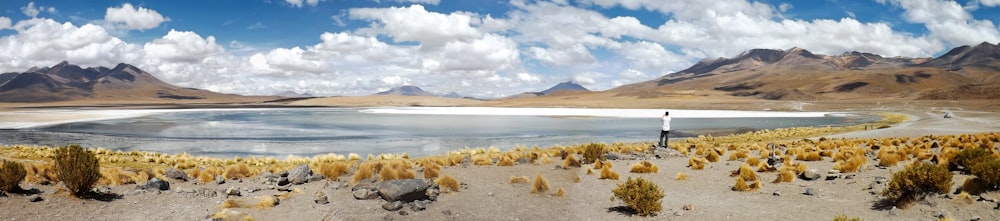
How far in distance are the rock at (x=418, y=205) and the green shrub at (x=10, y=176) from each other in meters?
6.11

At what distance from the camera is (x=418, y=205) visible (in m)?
9.58

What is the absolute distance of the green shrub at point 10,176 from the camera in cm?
935

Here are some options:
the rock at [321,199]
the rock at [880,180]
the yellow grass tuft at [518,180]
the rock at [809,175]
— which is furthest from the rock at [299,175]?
the rock at [880,180]

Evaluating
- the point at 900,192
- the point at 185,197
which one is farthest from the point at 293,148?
the point at 900,192

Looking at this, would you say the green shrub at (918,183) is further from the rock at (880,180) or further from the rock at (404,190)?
the rock at (404,190)

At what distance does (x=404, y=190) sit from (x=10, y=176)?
596 cm

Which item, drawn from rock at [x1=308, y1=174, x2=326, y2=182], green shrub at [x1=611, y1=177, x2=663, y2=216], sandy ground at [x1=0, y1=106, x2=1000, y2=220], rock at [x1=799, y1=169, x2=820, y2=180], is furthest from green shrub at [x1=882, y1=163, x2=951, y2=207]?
rock at [x1=308, y1=174, x2=326, y2=182]

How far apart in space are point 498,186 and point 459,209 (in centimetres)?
254

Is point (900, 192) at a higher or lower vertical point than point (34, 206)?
higher

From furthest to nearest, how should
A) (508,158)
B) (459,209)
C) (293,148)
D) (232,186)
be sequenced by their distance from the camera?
(293,148) → (508,158) → (232,186) → (459,209)

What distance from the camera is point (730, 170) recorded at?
13.8 meters

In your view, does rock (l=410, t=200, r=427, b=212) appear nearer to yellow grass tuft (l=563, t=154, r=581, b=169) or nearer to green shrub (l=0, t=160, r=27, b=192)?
green shrub (l=0, t=160, r=27, b=192)

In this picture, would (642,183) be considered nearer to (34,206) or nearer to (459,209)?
(459,209)

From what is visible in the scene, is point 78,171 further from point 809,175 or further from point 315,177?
point 809,175
